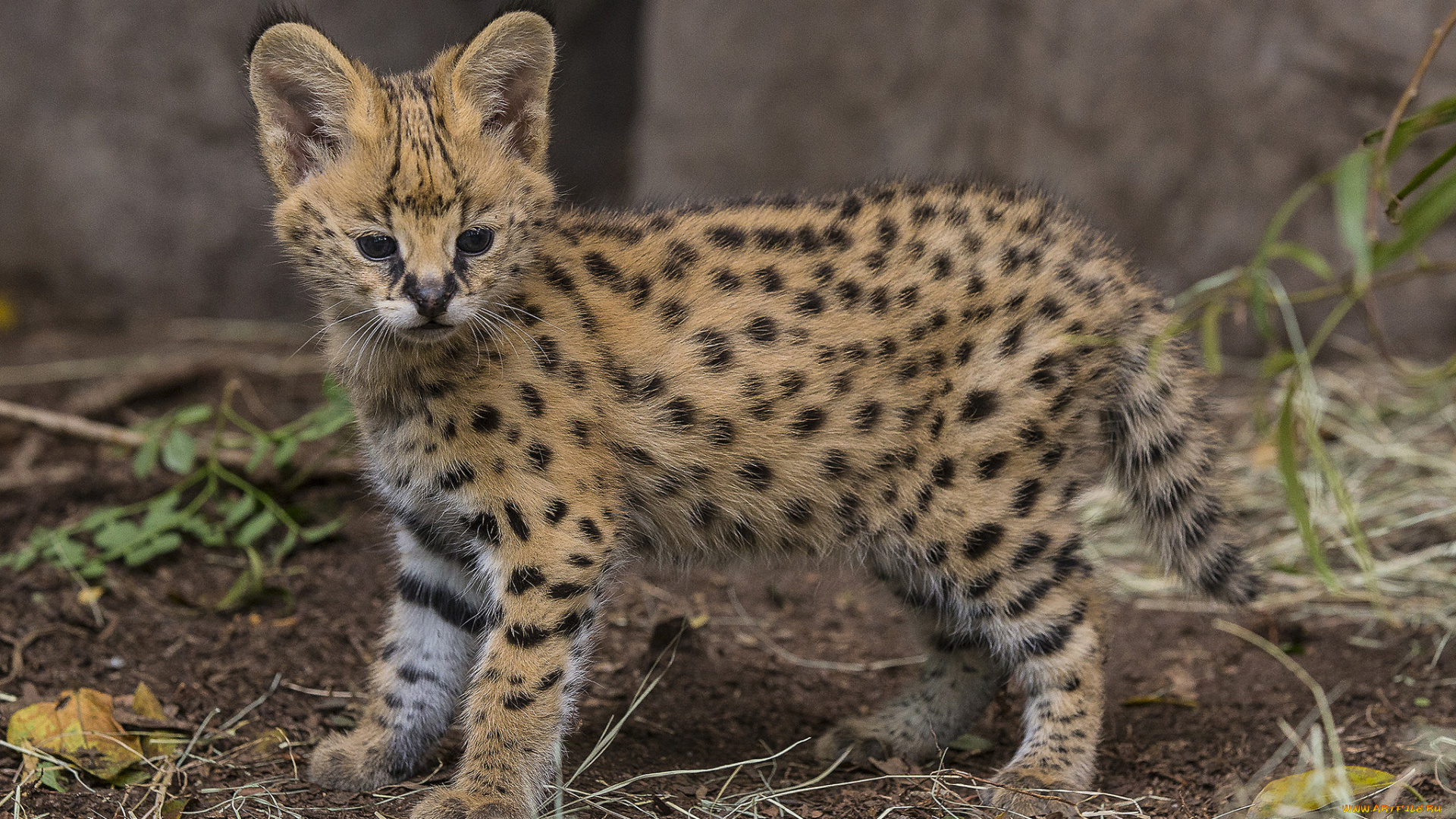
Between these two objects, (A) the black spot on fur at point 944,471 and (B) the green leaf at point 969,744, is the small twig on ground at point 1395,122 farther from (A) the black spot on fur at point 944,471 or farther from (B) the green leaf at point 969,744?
(B) the green leaf at point 969,744

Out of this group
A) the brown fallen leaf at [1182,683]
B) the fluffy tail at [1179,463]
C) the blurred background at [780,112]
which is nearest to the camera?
the fluffy tail at [1179,463]

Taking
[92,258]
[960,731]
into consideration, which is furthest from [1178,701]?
[92,258]

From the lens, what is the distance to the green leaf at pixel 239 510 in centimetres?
543

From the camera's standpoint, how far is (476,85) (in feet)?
12.4

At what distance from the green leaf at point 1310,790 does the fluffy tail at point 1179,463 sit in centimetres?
83

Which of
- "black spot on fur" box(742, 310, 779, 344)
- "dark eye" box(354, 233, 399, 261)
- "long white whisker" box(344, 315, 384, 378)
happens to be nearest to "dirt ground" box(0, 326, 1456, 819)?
"black spot on fur" box(742, 310, 779, 344)

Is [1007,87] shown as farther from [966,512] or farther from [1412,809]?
[1412,809]

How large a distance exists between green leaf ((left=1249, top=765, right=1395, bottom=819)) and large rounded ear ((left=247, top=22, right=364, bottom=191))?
319 centimetres

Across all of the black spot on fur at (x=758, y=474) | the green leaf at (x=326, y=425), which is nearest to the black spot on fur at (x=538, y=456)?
the black spot on fur at (x=758, y=474)

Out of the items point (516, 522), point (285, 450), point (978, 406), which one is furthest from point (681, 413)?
point (285, 450)

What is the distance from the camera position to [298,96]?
3730 millimetres

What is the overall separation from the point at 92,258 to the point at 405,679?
668cm

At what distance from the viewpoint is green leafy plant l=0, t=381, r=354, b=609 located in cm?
525

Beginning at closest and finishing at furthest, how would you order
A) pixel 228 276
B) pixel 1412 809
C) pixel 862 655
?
1. pixel 1412 809
2. pixel 862 655
3. pixel 228 276
